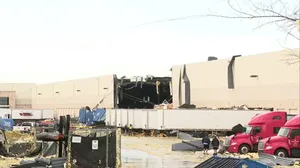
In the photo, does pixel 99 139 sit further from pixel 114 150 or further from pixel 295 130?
pixel 295 130

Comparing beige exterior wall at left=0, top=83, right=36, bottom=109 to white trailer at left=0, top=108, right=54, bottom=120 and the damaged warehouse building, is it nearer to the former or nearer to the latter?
the damaged warehouse building

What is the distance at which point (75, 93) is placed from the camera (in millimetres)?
102062

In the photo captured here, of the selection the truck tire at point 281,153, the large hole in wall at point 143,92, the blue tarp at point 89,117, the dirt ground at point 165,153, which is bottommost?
the dirt ground at point 165,153

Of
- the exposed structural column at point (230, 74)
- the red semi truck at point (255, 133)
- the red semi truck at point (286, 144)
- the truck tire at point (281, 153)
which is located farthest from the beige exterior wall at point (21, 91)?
the truck tire at point (281, 153)

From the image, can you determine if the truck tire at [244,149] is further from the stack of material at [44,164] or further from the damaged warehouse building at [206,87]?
the stack of material at [44,164]

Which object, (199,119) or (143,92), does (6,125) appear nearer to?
(199,119)

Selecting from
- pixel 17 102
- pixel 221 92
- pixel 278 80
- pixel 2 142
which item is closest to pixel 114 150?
pixel 2 142

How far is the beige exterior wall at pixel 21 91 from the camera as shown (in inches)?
4870

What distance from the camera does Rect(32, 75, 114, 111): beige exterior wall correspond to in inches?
3366

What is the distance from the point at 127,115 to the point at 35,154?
3469cm

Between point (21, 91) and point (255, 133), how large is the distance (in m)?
102

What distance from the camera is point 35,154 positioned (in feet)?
82.1

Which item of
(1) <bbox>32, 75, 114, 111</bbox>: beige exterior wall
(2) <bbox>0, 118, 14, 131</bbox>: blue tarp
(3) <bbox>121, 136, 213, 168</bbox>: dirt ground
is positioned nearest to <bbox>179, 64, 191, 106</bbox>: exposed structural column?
(1) <bbox>32, 75, 114, 111</bbox>: beige exterior wall

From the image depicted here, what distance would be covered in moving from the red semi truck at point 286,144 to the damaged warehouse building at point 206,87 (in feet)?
38.6
